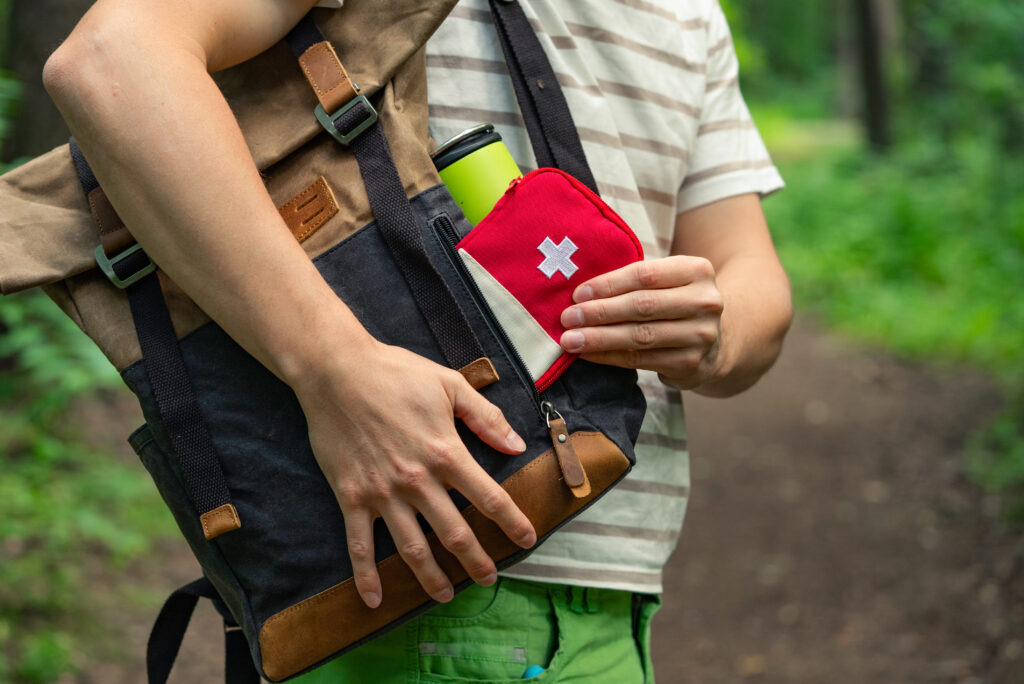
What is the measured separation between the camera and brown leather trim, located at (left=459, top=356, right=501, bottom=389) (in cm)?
110

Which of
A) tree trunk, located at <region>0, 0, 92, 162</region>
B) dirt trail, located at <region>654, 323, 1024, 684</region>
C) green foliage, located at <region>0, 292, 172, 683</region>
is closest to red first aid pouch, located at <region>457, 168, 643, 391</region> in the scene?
green foliage, located at <region>0, 292, 172, 683</region>

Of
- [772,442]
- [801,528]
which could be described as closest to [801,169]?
[772,442]

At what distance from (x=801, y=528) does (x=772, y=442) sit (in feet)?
4.17

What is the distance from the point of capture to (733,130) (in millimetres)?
1623

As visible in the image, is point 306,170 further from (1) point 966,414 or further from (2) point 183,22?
(1) point 966,414

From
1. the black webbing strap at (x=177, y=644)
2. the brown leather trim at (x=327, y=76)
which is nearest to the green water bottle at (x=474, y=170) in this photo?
the brown leather trim at (x=327, y=76)

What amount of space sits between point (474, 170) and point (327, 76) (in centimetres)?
22

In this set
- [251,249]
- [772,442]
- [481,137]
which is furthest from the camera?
[772,442]

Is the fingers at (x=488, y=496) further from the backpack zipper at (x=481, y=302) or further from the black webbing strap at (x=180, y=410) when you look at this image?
the black webbing strap at (x=180, y=410)

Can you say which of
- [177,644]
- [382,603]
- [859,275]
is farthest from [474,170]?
[859,275]

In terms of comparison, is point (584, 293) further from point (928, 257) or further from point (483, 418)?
point (928, 257)

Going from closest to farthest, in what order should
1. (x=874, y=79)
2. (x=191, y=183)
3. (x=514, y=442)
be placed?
(x=191, y=183) < (x=514, y=442) < (x=874, y=79)

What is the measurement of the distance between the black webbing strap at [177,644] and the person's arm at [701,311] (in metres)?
0.68

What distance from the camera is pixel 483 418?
3.47 ft
